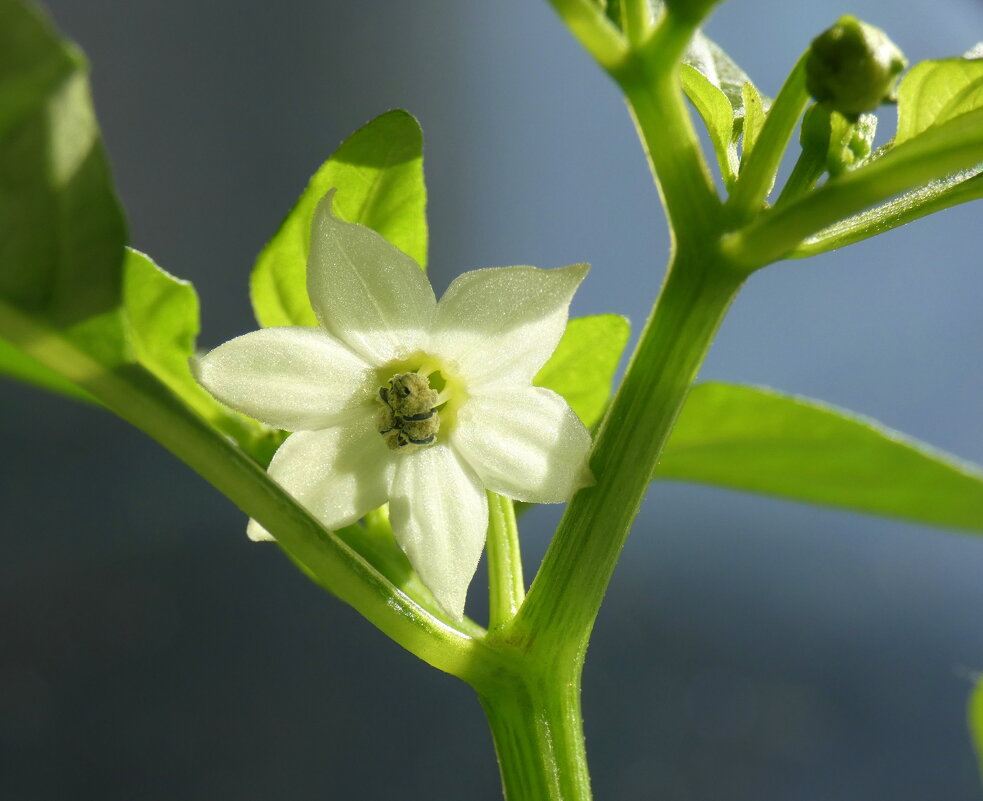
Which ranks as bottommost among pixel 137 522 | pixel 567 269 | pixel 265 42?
pixel 567 269

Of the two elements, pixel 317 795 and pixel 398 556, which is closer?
pixel 398 556

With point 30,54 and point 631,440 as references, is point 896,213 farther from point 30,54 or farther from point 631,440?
point 30,54

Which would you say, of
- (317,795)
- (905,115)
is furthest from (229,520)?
(905,115)

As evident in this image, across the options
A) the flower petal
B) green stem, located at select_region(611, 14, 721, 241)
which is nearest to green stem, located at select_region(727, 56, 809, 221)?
green stem, located at select_region(611, 14, 721, 241)

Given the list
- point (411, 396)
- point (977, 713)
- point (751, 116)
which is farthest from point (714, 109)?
point (977, 713)

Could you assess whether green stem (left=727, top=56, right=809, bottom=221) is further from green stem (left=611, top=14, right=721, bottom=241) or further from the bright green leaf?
the bright green leaf

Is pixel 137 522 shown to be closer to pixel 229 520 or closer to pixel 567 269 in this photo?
pixel 229 520
